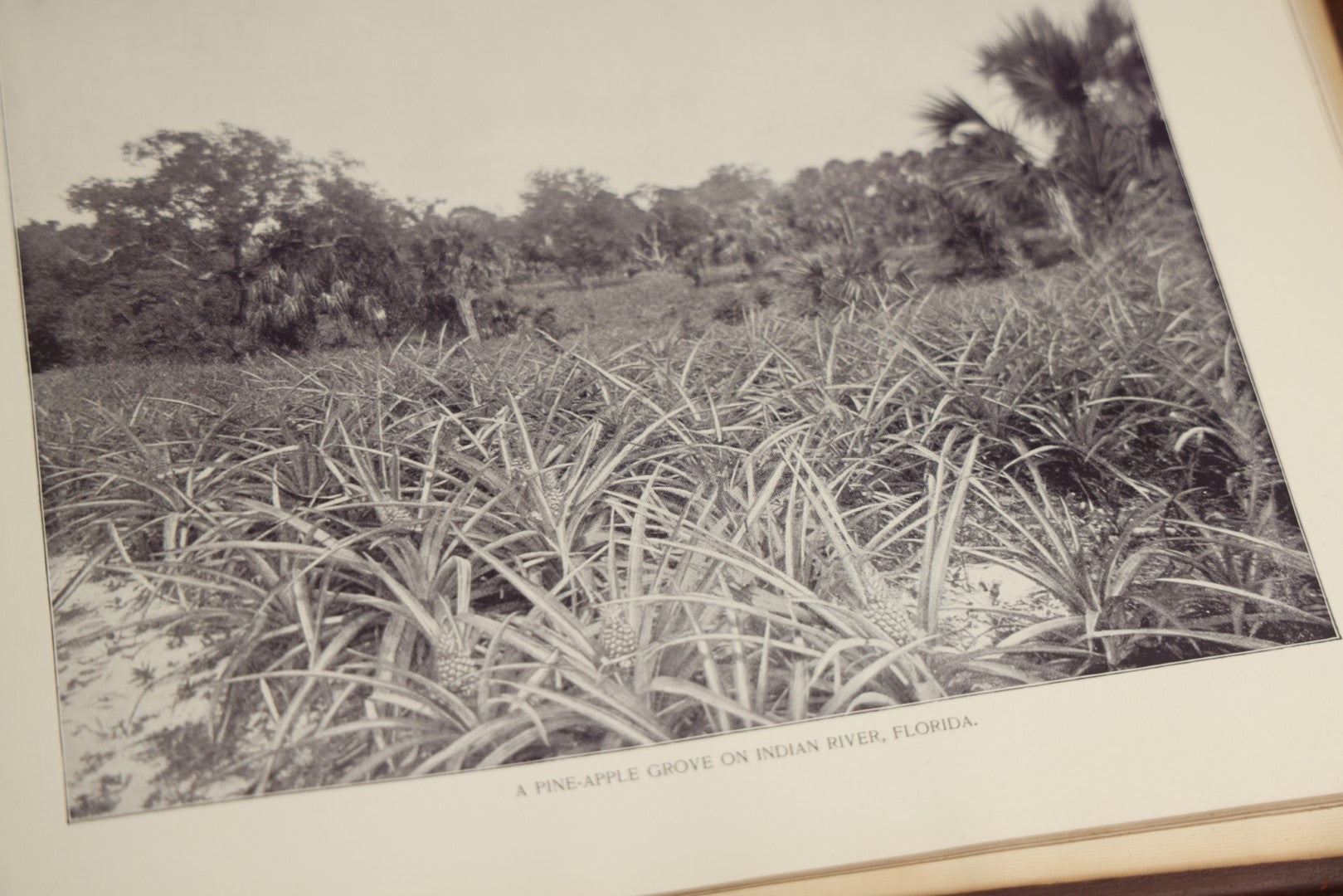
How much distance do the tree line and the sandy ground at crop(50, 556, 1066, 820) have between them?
0.38 m

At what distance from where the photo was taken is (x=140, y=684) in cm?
97

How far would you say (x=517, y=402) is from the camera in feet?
3.53

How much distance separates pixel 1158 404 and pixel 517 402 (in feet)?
3.21

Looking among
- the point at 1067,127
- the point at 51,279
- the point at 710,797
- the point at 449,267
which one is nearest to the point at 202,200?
the point at 51,279

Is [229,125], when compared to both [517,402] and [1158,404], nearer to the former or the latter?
[517,402]

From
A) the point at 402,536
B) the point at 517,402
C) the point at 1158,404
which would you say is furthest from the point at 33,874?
the point at 1158,404

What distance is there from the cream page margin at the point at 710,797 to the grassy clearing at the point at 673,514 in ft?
0.14

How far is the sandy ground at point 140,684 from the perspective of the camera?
37.2 inches

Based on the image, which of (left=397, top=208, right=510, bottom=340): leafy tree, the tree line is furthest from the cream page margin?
(left=397, top=208, right=510, bottom=340): leafy tree

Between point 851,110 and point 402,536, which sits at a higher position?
point 851,110

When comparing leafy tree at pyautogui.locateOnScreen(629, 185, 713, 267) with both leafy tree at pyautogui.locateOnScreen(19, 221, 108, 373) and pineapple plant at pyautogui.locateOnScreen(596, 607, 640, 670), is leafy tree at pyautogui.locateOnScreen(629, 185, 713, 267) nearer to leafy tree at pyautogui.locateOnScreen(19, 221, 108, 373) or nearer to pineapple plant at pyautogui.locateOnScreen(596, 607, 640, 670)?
pineapple plant at pyautogui.locateOnScreen(596, 607, 640, 670)

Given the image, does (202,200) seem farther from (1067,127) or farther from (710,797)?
(1067,127)

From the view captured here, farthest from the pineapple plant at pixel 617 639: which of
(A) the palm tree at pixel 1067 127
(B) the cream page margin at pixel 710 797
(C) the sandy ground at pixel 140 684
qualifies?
(A) the palm tree at pixel 1067 127

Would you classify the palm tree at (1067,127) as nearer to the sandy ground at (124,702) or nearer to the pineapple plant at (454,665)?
the pineapple plant at (454,665)
